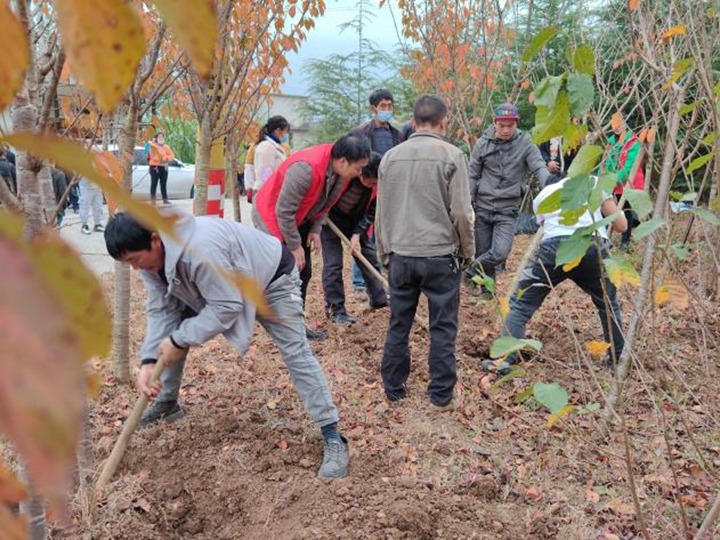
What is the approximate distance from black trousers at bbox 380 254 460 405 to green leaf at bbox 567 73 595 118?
1.84 metres

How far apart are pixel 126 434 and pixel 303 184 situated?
1.94 metres

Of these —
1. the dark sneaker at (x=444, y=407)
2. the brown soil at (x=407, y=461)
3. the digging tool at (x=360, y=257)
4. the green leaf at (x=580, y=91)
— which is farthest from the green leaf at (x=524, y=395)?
the digging tool at (x=360, y=257)

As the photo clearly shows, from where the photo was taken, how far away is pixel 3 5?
0.39m

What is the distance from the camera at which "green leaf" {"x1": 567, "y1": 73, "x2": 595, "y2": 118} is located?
5.11 ft

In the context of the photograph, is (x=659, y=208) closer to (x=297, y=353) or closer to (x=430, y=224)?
(x=430, y=224)

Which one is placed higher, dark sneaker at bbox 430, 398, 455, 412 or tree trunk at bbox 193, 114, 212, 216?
tree trunk at bbox 193, 114, 212, 216

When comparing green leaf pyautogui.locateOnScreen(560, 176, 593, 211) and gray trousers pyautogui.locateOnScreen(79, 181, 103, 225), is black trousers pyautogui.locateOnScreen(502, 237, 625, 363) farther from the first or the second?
gray trousers pyautogui.locateOnScreen(79, 181, 103, 225)

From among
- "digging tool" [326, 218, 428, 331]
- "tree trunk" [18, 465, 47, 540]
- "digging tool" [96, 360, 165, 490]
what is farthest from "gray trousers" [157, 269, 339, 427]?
"digging tool" [326, 218, 428, 331]

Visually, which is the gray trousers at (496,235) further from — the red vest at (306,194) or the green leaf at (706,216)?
the green leaf at (706,216)

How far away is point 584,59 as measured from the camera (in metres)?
1.55

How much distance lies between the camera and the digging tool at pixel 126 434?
261 centimetres

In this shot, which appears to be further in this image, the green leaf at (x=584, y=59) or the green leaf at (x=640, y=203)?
the green leaf at (x=640, y=203)

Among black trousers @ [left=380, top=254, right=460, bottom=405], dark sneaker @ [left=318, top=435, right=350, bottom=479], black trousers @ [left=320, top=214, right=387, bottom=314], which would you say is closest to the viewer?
dark sneaker @ [left=318, top=435, right=350, bottom=479]

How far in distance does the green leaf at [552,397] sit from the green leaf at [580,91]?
77 cm
